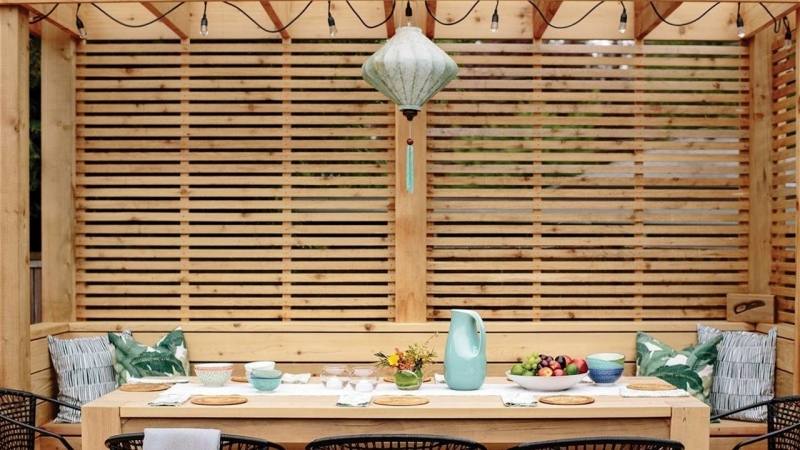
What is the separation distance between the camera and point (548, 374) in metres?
4.02

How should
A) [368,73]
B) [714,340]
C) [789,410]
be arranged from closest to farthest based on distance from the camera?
1. [789,410]
2. [368,73]
3. [714,340]

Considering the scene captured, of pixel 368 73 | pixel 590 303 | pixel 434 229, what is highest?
pixel 368 73

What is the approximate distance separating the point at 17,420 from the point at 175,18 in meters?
2.62

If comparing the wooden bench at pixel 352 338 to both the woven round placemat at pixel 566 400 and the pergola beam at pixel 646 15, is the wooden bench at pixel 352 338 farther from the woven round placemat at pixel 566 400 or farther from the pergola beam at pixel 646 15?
the pergola beam at pixel 646 15

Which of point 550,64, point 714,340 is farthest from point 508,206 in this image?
point 714,340

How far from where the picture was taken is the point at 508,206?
5.79 m

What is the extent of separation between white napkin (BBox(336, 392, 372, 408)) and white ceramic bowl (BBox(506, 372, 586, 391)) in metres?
0.73

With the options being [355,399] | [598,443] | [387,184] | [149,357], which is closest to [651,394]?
[598,443]

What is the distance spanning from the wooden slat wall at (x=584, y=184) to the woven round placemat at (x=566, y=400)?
190 cm

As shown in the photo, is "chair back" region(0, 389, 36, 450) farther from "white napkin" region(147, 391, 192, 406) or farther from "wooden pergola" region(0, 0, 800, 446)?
"wooden pergola" region(0, 0, 800, 446)

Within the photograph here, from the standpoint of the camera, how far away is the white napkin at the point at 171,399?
3.76 m

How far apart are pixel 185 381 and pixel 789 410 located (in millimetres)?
2985

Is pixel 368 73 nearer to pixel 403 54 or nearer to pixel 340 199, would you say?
Answer: pixel 403 54

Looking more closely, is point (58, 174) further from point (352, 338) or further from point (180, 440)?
point (180, 440)
